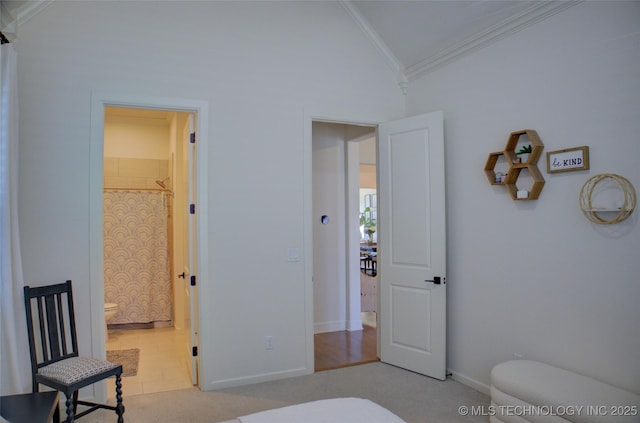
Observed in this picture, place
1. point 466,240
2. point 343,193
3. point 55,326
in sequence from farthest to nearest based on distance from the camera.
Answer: point 343,193, point 466,240, point 55,326

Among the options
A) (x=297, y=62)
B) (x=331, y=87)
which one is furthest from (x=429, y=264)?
(x=297, y=62)

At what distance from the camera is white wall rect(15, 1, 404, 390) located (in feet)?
10.1

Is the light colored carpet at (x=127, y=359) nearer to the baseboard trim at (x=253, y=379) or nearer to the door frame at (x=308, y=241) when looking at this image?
the baseboard trim at (x=253, y=379)

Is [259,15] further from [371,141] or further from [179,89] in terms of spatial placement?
[371,141]

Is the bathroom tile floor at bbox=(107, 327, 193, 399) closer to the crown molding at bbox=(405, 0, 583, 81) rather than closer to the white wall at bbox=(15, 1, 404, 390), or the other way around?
the white wall at bbox=(15, 1, 404, 390)

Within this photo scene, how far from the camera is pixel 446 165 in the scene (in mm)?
3879

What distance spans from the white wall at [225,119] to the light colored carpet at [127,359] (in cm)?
93

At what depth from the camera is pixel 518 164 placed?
3.09 meters

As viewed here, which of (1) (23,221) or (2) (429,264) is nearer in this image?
(1) (23,221)

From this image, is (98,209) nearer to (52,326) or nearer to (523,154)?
(52,326)

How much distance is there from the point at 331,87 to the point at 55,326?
9.88ft

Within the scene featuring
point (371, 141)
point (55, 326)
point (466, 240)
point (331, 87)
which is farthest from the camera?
point (371, 141)

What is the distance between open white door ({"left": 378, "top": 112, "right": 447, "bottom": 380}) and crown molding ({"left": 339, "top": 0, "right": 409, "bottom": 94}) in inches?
22.0

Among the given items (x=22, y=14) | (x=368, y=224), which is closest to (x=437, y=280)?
(x=22, y=14)
